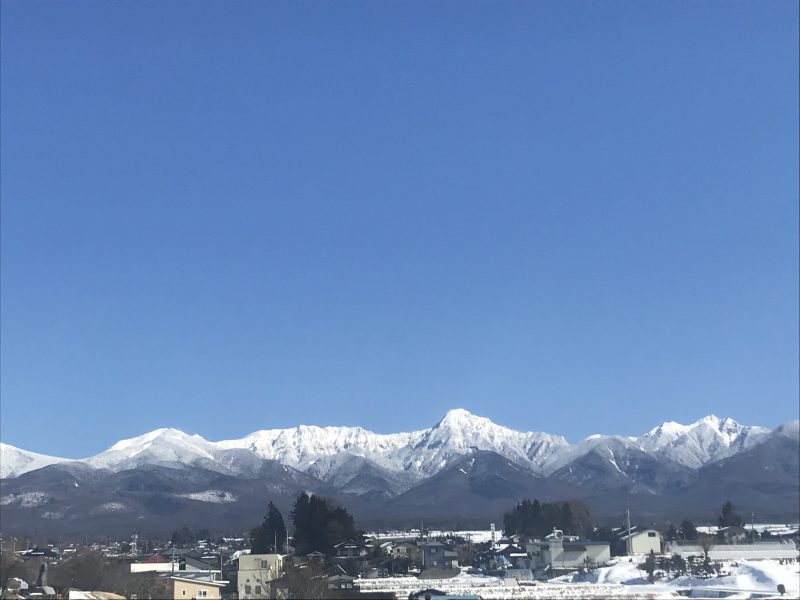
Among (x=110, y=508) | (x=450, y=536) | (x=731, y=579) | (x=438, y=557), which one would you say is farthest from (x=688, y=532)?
(x=110, y=508)

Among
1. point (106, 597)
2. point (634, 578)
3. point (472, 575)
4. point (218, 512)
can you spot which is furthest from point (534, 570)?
point (218, 512)

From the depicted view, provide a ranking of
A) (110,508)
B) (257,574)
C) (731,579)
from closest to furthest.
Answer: (731,579)
(257,574)
(110,508)

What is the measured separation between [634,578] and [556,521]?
2804 centimetres

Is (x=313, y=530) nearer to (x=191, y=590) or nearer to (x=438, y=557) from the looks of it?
(x=438, y=557)

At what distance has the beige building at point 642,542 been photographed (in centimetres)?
5819

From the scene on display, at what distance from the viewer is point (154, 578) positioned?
1706 inches

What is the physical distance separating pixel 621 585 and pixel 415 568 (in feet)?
43.5

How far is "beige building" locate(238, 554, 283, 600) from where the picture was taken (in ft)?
136

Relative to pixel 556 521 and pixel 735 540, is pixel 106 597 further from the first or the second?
pixel 556 521

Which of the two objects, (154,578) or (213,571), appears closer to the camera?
(154,578)

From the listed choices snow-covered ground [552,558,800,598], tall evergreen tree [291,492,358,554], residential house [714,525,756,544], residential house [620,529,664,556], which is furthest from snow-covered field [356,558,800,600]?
residential house [714,525,756,544]

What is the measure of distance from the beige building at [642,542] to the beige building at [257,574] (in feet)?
73.5

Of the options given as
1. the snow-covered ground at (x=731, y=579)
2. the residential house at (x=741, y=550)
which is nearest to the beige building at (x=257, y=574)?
the snow-covered ground at (x=731, y=579)

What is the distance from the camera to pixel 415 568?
51.9 m
